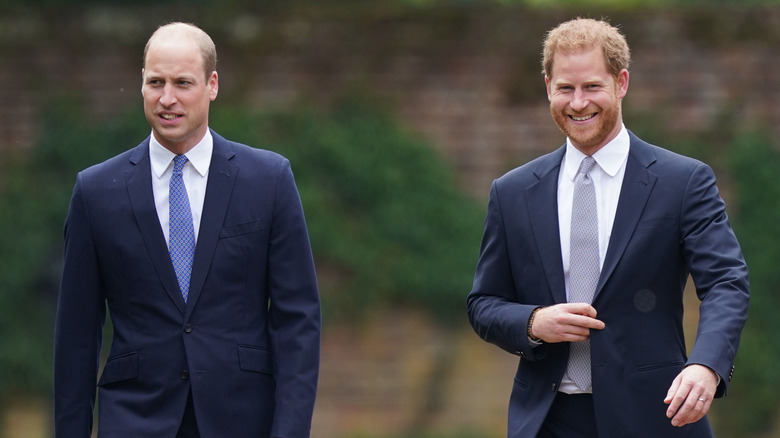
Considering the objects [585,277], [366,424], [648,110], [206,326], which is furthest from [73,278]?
[648,110]

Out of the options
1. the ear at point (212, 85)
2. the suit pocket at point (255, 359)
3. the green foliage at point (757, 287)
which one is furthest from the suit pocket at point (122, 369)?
the green foliage at point (757, 287)

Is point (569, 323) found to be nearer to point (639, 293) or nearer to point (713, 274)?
point (639, 293)

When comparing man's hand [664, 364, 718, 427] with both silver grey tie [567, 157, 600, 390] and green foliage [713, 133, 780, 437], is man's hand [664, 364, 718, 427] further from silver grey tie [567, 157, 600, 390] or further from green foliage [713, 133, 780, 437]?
green foliage [713, 133, 780, 437]

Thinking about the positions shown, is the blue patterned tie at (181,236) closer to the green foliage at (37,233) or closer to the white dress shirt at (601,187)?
the white dress shirt at (601,187)

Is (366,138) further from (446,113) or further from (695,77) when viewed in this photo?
(695,77)

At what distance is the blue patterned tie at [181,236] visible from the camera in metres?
4.54

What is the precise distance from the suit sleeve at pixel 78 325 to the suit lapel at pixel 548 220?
5.03 feet

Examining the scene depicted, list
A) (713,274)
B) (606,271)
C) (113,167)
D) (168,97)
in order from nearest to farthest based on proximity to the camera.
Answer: (713,274) < (606,271) < (168,97) < (113,167)

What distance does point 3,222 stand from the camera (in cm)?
949

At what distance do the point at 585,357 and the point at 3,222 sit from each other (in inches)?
240

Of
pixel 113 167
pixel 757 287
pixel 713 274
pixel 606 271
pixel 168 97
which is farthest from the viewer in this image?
pixel 757 287

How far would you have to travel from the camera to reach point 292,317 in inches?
180

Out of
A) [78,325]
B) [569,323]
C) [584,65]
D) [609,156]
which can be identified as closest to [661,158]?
[609,156]

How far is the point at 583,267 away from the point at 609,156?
1.35 ft
